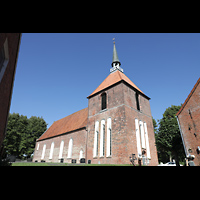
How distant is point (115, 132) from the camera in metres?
15.7

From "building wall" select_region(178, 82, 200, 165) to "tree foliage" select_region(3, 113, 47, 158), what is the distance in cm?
3142

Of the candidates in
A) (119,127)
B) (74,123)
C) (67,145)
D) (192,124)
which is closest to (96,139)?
(119,127)

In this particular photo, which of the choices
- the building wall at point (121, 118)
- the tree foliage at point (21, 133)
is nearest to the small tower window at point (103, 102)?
the building wall at point (121, 118)

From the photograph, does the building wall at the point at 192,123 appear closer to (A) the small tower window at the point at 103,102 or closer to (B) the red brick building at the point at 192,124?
(B) the red brick building at the point at 192,124

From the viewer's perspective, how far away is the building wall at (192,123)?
504 inches

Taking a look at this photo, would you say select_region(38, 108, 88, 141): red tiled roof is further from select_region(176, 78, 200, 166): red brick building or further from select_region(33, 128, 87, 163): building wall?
select_region(176, 78, 200, 166): red brick building

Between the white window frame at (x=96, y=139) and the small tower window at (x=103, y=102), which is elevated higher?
the small tower window at (x=103, y=102)

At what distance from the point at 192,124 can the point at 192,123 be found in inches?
4.0

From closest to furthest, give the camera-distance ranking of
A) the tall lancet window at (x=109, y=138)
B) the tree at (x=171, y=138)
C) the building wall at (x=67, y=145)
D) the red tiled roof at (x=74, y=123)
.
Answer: the tall lancet window at (x=109, y=138) < the tree at (x=171, y=138) < the building wall at (x=67, y=145) < the red tiled roof at (x=74, y=123)

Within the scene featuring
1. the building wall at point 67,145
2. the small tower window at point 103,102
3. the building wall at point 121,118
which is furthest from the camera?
the building wall at point 67,145

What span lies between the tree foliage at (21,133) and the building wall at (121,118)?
69.0 ft

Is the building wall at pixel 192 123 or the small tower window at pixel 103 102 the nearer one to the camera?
the building wall at pixel 192 123
